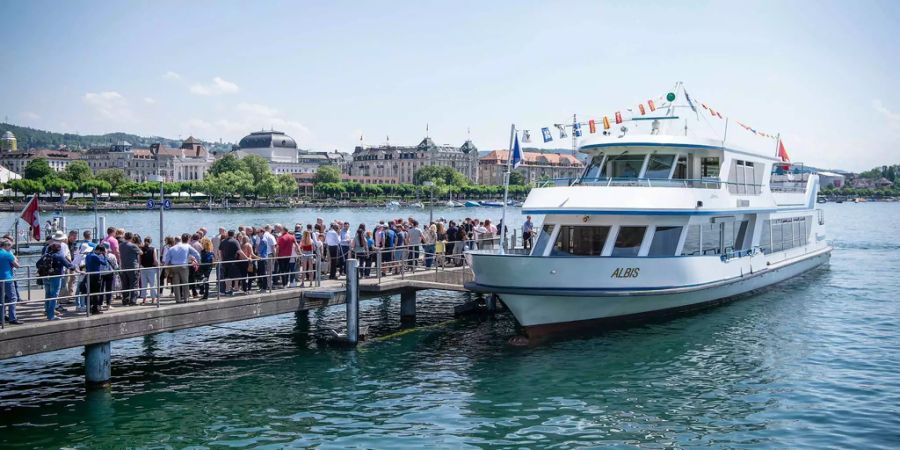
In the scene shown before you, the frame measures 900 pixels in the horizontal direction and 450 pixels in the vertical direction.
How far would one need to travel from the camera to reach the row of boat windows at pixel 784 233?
2747 centimetres

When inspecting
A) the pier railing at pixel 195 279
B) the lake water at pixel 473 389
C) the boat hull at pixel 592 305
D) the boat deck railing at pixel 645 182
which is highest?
the boat deck railing at pixel 645 182

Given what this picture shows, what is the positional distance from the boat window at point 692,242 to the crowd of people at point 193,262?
659cm

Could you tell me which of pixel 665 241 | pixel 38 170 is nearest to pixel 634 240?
pixel 665 241

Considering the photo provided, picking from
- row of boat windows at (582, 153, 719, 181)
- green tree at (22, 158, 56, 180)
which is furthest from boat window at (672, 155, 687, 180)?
green tree at (22, 158, 56, 180)

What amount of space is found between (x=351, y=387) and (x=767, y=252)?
58.9 feet

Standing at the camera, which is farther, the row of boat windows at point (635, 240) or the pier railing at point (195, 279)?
the row of boat windows at point (635, 240)

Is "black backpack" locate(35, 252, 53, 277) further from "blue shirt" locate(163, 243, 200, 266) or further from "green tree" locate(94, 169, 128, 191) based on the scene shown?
"green tree" locate(94, 169, 128, 191)

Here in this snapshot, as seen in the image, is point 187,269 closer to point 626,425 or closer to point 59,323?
point 59,323

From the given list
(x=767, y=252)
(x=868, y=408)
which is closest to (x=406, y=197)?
(x=767, y=252)

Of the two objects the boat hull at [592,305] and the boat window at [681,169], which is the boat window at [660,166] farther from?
the boat hull at [592,305]

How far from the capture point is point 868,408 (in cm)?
1502

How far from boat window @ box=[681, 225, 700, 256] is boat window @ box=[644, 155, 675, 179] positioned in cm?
179

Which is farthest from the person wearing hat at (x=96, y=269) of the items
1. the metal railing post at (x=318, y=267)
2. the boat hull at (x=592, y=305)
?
the boat hull at (x=592, y=305)

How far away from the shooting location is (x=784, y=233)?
29859 millimetres
